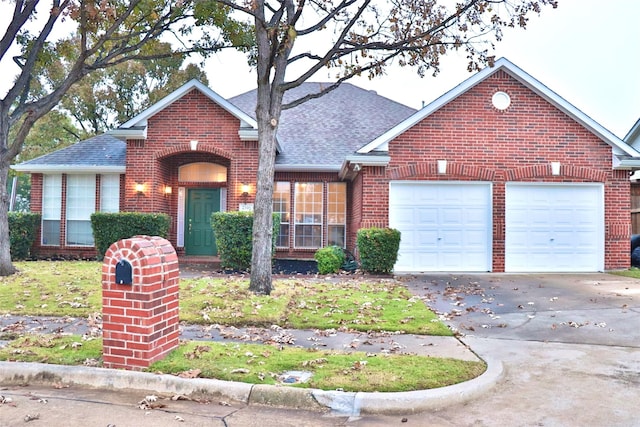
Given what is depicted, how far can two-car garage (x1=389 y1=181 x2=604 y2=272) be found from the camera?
13.0m

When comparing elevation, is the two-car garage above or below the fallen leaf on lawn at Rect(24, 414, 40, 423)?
above

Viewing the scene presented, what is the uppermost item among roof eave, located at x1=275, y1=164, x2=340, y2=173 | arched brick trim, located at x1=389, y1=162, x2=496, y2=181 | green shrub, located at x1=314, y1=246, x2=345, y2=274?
roof eave, located at x1=275, y1=164, x2=340, y2=173

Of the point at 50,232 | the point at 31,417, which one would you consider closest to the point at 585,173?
the point at 31,417

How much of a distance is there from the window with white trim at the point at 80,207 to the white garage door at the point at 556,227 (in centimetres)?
1331

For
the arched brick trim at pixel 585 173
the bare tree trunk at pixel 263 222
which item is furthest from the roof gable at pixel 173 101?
the arched brick trim at pixel 585 173

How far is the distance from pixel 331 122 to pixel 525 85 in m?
7.61

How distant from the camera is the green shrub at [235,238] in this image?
12.6 meters

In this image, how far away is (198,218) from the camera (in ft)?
54.6

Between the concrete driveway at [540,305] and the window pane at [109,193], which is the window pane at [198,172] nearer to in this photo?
the window pane at [109,193]

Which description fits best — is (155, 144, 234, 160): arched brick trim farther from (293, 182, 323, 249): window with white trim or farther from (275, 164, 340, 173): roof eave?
(293, 182, 323, 249): window with white trim

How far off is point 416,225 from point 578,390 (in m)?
8.76

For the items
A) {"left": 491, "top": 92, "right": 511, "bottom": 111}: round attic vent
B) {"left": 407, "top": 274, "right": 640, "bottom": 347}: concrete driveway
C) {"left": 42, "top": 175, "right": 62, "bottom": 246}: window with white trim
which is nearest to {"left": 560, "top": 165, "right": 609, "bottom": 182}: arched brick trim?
{"left": 491, "top": 92, "right": 511, "bottom": 111}: round attic vent

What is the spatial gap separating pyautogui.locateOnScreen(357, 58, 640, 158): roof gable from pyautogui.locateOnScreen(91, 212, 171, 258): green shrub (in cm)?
647

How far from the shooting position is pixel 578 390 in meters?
4.36
